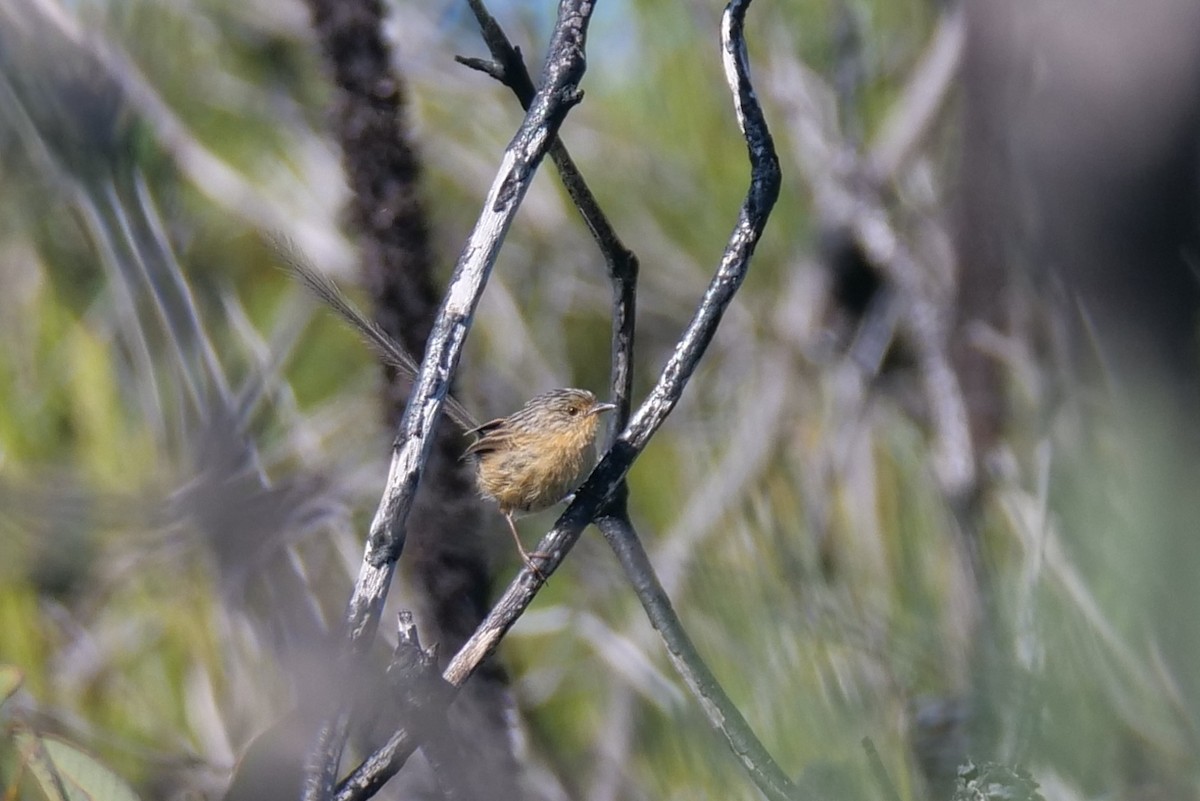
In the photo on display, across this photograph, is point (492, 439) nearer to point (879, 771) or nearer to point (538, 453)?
point (538, 453)

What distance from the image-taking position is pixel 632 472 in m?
3.18

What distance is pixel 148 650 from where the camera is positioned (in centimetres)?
276

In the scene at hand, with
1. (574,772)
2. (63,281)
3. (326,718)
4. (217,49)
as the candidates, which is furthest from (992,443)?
(217,49)

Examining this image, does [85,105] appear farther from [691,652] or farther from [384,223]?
[384,223]

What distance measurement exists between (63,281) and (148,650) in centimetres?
106

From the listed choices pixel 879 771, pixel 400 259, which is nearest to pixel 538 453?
pixel 400 259

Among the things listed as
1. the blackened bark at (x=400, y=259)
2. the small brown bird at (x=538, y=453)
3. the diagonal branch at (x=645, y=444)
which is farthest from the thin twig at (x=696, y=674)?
the small brown bird at (x=538, y=453)

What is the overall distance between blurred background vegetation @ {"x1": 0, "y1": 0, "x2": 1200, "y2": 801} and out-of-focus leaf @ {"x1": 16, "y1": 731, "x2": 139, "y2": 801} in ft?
0.68

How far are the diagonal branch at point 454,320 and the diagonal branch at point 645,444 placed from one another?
0.11 meters

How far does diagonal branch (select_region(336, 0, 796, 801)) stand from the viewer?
980mm

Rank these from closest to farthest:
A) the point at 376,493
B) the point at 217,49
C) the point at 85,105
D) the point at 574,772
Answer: the point at 85,105, the point at 574,772, the point at 376,493, the point at 217,49

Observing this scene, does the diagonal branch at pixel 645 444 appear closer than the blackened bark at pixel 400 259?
Yes

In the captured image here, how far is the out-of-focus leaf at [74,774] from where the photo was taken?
1.19 meters

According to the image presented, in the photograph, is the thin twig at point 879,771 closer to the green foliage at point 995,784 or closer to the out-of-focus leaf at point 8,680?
the green foliage at point 995,784
